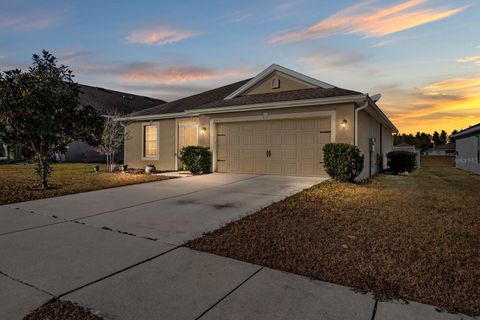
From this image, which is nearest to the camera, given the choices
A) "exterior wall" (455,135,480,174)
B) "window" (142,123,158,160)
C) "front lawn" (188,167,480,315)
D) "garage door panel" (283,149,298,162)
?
"front lawn" (188,167,480,315)

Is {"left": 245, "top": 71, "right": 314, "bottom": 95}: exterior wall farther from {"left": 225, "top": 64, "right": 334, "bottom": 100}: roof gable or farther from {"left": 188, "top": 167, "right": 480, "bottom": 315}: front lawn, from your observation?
{"left": 188, "top": 167, "right": 480, "bottom": 315}: front lawn

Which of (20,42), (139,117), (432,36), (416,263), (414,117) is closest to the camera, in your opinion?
(416,263)

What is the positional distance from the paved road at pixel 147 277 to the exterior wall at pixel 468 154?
61.8 ft

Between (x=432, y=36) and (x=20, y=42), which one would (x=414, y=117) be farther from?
(x=20, y=42)

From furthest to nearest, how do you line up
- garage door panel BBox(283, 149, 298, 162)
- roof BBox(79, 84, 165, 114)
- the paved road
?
1. roof BBox(79, 84, 165, 114)
2. garage door panel BBox(283, 149, 298, 162)
3. the paved road

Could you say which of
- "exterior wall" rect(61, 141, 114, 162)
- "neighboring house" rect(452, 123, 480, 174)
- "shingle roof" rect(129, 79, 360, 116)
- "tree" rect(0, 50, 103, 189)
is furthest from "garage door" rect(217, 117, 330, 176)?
"exterior wall" rect(61, 141, 114, 162)

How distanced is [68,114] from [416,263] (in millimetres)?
9611

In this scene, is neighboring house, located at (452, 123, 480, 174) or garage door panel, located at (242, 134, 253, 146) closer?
garage door panel, located at (242, 134, 253, 146)

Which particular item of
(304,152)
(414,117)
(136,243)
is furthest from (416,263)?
(414,117)

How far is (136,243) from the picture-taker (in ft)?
12.7

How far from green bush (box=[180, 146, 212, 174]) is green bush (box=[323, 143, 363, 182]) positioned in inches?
210

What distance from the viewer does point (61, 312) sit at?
222 cm

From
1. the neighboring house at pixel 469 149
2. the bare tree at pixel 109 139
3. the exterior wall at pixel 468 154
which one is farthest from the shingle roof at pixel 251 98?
the exterior wall at pixel 468 154

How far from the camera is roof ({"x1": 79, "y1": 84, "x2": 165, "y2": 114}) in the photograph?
24.3m
